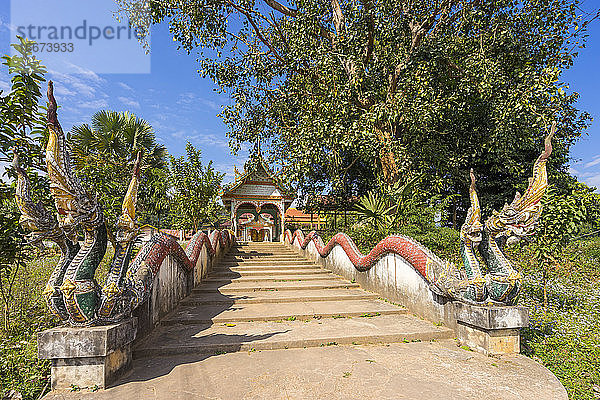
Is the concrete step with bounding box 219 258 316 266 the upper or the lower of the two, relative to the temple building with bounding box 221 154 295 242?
lower

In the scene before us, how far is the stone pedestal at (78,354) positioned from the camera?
3.18 m

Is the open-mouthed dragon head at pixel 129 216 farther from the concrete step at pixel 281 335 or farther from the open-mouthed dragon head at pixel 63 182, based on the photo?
the concrete step at pixel 281 335

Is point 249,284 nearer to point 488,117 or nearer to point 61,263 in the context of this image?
point 61,263

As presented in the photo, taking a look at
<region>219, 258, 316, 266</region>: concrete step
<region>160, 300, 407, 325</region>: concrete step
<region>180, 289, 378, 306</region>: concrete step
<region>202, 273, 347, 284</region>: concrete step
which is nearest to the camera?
<region>160, 300, 407, 325</region>: concrete step

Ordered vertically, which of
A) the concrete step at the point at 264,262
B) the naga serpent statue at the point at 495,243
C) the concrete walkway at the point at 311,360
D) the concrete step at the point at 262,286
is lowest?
the concrete walkway at the point at 311,360

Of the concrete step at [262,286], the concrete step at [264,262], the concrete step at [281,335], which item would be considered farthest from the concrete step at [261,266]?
the concrete step at [281,335]

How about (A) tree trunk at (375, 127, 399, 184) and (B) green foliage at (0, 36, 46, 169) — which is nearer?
(B) green foliage at (0, 36, 46, 169)

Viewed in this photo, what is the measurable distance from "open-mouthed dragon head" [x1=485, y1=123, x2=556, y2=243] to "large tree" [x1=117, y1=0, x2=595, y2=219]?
582cm

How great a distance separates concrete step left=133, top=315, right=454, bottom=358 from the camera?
4.35m

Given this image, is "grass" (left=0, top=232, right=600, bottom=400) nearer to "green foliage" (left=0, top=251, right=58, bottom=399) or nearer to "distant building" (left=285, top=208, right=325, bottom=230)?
"green foliage" (left=0, top=251, right=58, bottom=399)

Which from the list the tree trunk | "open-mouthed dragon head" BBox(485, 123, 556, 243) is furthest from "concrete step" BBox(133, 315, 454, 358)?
the tree trunk

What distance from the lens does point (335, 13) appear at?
11938 millimetres

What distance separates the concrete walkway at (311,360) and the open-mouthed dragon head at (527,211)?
1.56 meters

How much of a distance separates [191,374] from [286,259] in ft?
27.3
